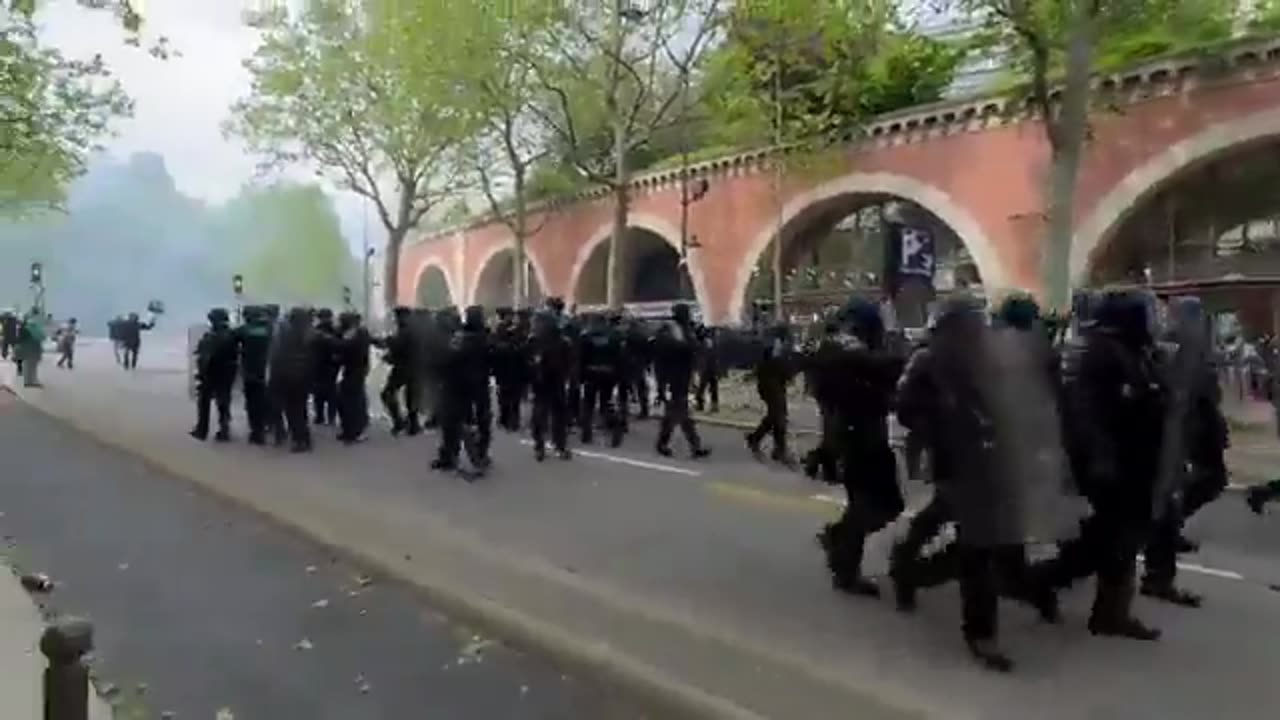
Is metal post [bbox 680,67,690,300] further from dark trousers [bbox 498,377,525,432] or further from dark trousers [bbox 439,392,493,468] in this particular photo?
dark trousers [bbox 439,392,493,468]

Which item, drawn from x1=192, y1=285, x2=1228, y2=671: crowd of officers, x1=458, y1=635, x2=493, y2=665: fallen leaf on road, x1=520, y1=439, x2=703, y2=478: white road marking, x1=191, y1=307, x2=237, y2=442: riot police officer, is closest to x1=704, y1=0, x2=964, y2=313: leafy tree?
x1=520, y1=439, x2=703, y2=478: white road marking

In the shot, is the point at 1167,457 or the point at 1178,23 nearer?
the point at 1167,457

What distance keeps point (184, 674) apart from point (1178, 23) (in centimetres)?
2319

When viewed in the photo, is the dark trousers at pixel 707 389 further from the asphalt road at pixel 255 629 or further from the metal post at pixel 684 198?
the asphalt road at pixel 255 629

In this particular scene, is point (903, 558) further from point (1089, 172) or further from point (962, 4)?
point (1089, 172)

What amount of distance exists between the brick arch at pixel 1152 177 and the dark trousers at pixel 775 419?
10199 mm

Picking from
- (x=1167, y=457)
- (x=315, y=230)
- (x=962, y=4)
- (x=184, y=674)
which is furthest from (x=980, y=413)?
(x=315, y=230)

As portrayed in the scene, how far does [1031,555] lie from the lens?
6.62m

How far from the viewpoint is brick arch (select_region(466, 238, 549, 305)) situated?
156 ft

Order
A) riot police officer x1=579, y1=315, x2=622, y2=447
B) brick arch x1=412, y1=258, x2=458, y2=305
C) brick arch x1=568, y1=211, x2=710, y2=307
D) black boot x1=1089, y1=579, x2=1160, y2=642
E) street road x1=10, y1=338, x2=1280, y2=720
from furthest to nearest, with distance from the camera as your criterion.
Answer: brick arch x1=412, y1=258, x2=458, y2=305, brick arch x1=568, y1=211, x2=710, y2=307, riot police officer x1=579, y1=315, x2=622, y2=447, black boot x1=1089, y1=579, x2=1160, y2=642, street road x1=10, y1=338, x2=1280, y2=720

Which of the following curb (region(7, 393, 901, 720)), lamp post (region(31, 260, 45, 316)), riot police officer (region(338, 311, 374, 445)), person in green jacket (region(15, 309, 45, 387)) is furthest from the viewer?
lamp post (region(31, 260, 45, 316))

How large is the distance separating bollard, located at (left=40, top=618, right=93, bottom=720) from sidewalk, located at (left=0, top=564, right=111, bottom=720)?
1.70ft

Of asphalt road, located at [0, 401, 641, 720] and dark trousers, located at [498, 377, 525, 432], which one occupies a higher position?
dark trousers, located at [498, 377, 525, 432]

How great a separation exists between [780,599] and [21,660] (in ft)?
12.9
